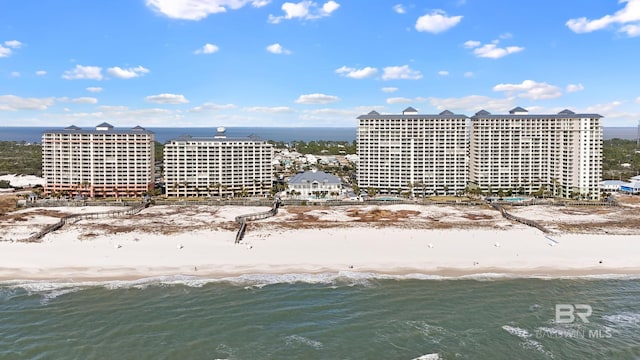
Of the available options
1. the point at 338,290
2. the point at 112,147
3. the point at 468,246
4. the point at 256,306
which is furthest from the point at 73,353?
the point at 112,147

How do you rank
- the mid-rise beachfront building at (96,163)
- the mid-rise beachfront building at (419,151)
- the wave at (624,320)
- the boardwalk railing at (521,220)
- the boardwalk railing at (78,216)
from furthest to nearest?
the mid-rise beachfront building at (419,151) → the mid-rise beachfront building at (96,163) → the boardwalk railing at (521,220) → the boardwalk railing at (78,216) → the wave at (624,320)

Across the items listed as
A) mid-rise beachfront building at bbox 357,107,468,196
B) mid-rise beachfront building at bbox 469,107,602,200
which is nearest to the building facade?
mid-rise beachfront building at bbox 357,107,468,196

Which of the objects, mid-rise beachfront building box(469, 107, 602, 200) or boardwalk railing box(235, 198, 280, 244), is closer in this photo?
boardwalk railing box(235, 198, 280, 244)

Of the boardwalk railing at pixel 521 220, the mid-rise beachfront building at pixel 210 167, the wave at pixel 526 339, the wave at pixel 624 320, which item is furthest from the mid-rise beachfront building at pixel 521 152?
the wave at pixel 526 339

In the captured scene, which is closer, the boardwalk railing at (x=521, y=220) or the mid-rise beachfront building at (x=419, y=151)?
the boardwalk railing at (x=521, y=220)

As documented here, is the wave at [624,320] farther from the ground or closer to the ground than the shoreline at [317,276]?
closer to the ground

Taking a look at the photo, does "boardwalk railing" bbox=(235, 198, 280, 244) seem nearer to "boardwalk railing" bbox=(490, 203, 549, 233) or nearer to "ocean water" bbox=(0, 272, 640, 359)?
"ocean water" bbox=(0, 272, 640, 359)

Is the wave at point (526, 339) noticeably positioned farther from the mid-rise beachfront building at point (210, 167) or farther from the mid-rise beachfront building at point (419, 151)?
the mid-rise beachfront building at point (210, 167)

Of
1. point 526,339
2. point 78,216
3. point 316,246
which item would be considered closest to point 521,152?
point 316,246
